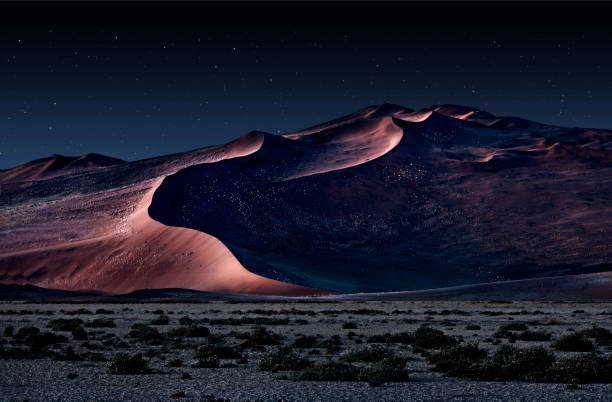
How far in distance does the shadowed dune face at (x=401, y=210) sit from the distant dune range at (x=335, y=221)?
9.8 inches

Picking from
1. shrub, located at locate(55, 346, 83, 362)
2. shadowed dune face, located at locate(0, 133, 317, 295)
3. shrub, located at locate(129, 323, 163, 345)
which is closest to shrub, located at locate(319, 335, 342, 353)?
shrub, located at locate(129, 323, 163, 345)

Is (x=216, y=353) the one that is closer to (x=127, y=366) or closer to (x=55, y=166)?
(x=127, y=366)

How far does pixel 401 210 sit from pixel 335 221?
391 inches

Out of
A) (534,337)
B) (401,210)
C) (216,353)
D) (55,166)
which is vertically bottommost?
(534,337)

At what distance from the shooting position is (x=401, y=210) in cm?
10481

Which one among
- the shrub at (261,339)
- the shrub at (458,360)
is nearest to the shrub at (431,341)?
the shrub at (458,360)

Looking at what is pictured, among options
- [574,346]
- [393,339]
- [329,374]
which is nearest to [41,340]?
[393,339]

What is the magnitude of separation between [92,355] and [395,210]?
→ 86.3 m

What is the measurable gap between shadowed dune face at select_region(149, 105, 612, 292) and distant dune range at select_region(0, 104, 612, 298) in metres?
0.25

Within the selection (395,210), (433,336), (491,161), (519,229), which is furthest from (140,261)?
(433,336)

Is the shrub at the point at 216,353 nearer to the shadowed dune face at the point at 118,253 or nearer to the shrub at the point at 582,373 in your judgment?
the shrub at the point at 582,373

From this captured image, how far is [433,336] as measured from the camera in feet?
77.6

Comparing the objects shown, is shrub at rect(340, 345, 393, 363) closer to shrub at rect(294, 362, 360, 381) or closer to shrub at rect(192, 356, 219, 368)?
shrub at rect(294, 362, 360, 381)

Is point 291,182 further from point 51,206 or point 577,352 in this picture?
point 577,352
